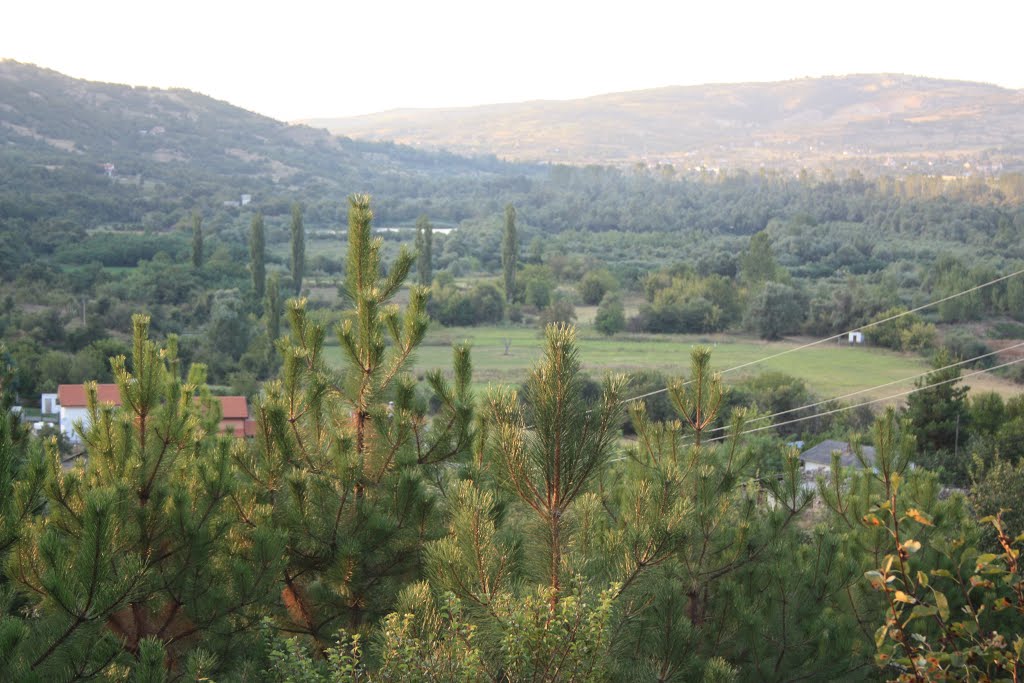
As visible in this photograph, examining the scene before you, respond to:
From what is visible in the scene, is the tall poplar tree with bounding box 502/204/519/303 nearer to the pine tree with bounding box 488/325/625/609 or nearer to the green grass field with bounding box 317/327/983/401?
the green grass field with bounding box 317/327/983/401

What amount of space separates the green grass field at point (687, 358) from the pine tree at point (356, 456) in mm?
23488

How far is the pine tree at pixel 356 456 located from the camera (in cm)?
529

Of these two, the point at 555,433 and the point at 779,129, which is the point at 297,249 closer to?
the point at 555,433

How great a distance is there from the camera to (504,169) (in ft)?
450

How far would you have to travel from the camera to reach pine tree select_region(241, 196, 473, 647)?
5293 mm

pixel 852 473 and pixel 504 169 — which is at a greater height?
pixel 504 169

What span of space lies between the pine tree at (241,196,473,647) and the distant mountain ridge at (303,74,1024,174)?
117 meters

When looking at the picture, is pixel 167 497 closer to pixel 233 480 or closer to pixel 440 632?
pixel 233 480

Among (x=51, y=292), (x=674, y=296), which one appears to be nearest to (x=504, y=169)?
(x=674, y=296)

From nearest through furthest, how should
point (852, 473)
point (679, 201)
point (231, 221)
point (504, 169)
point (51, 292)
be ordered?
point (852, 473) → point (51, 292) → point (231, 221) → point (679, 201) → point (504, 169)

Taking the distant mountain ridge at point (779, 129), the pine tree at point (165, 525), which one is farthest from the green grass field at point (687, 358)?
the distant mountain ridge at point (779, 129)

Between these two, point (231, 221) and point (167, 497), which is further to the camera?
point (231, 221)

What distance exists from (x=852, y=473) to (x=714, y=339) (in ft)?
115

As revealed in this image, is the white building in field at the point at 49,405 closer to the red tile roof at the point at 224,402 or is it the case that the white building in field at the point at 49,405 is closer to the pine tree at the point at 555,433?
the red tile roof at the point at 224,402
